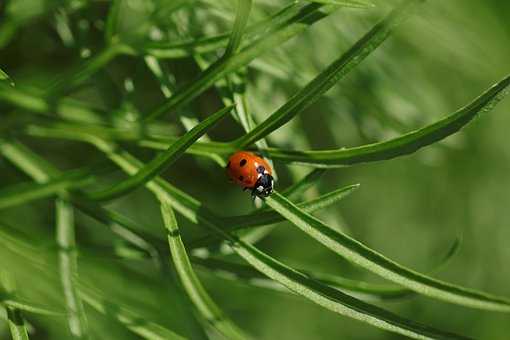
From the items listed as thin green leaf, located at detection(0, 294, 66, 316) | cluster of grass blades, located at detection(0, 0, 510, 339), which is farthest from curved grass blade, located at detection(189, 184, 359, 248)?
thin green leaf, located at detection(0, 294, 66, 316)

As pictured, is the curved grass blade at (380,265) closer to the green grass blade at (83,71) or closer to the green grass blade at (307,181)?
the green grass blade at (307,181)

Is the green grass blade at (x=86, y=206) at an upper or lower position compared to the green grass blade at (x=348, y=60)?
lower

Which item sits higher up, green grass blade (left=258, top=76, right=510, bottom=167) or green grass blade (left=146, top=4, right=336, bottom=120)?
green grass blade (left=146, top=4, right=336, bottom=120)

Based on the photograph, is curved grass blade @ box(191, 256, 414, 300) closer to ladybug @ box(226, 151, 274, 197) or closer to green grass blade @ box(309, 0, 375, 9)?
ladybug @ box(226, 151, 274, 197)

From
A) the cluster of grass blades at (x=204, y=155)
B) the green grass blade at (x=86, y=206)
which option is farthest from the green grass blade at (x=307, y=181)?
the green grass blade at (x=86, y=206)

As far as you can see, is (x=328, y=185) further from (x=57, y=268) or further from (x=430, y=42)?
(x=57, y=268)

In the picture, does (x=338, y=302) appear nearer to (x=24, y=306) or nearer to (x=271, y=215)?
(x=271, y=215)

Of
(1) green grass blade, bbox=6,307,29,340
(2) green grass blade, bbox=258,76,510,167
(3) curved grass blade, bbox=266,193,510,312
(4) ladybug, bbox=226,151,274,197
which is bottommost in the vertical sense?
(1) green grass blade, bbox=6,307,29,340
